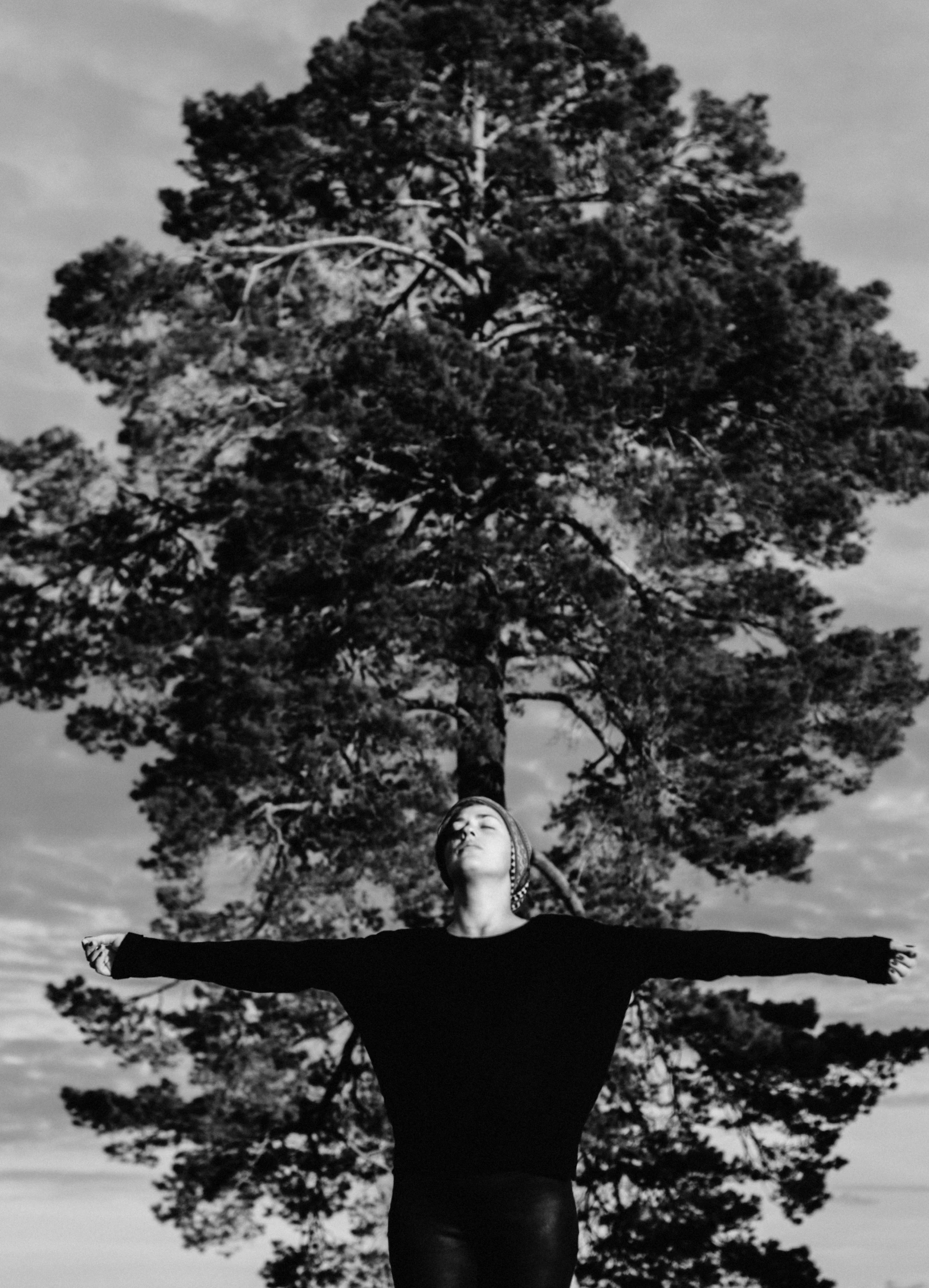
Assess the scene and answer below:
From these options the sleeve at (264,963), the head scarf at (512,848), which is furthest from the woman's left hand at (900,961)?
the sleeve at (264,963)

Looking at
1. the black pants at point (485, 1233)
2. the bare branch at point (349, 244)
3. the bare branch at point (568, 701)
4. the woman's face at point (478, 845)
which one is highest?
the bare branch at point (349, 244)

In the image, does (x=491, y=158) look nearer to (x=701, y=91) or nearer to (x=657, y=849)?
(x=701, y=91)

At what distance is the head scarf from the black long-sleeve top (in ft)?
0.51

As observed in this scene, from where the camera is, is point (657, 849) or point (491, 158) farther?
point (491, 158)

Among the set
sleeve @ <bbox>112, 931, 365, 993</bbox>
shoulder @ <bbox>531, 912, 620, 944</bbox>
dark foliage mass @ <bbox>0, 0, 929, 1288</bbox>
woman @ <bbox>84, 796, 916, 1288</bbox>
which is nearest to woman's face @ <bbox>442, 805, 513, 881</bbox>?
woman @ <bbox>84, 796, 916, 1288</bbox>

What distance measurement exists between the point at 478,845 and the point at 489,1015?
35cm

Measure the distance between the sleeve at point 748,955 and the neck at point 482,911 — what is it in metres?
0.24

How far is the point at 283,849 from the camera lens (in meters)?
14.6

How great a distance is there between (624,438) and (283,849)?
14.9 feet

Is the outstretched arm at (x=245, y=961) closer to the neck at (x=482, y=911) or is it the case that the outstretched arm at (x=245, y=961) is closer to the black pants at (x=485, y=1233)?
the neck at (x=482, y=911)

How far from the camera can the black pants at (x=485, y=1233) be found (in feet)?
10.0

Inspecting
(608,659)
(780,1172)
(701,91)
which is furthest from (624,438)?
(780,1172)

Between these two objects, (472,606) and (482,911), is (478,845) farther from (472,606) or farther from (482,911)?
(472,606)

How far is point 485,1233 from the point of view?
3.09m
